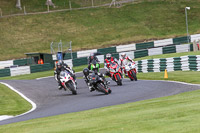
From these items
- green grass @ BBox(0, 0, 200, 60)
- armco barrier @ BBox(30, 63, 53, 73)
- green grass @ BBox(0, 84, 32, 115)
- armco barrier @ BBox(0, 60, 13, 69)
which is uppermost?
green grass @ BBox(0, 0, 200, 60)

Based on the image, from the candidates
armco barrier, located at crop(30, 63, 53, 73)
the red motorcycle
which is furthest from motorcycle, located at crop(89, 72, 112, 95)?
armco barrier, located at crop(30, 63, 53, 73)

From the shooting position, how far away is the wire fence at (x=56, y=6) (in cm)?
6016

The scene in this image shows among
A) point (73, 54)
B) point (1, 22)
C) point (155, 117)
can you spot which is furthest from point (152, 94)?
point (1, 22)

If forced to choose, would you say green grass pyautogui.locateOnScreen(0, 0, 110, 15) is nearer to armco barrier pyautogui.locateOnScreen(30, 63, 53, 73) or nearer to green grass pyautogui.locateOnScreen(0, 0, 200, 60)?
green grass pyautogui.locateOnScreen(0, 0, 200, 60)

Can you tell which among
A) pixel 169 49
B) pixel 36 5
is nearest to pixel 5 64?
pixel 169 49

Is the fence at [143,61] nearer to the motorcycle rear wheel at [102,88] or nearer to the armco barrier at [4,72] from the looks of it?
the armco barrier at [4,72]

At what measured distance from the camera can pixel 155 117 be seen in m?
9.97

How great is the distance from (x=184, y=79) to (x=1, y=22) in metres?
38.4

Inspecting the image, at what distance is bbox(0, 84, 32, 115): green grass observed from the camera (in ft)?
54.2

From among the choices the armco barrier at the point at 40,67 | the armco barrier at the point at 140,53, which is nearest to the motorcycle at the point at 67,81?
the armco barrier at the point at 40,67

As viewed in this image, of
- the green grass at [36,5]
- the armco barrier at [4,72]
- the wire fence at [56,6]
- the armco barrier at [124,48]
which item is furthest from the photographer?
the green grass at [36,5]

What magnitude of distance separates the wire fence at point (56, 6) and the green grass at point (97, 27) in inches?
45.9

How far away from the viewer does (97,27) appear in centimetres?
5791

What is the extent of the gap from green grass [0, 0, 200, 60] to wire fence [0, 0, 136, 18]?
3.83 feet
